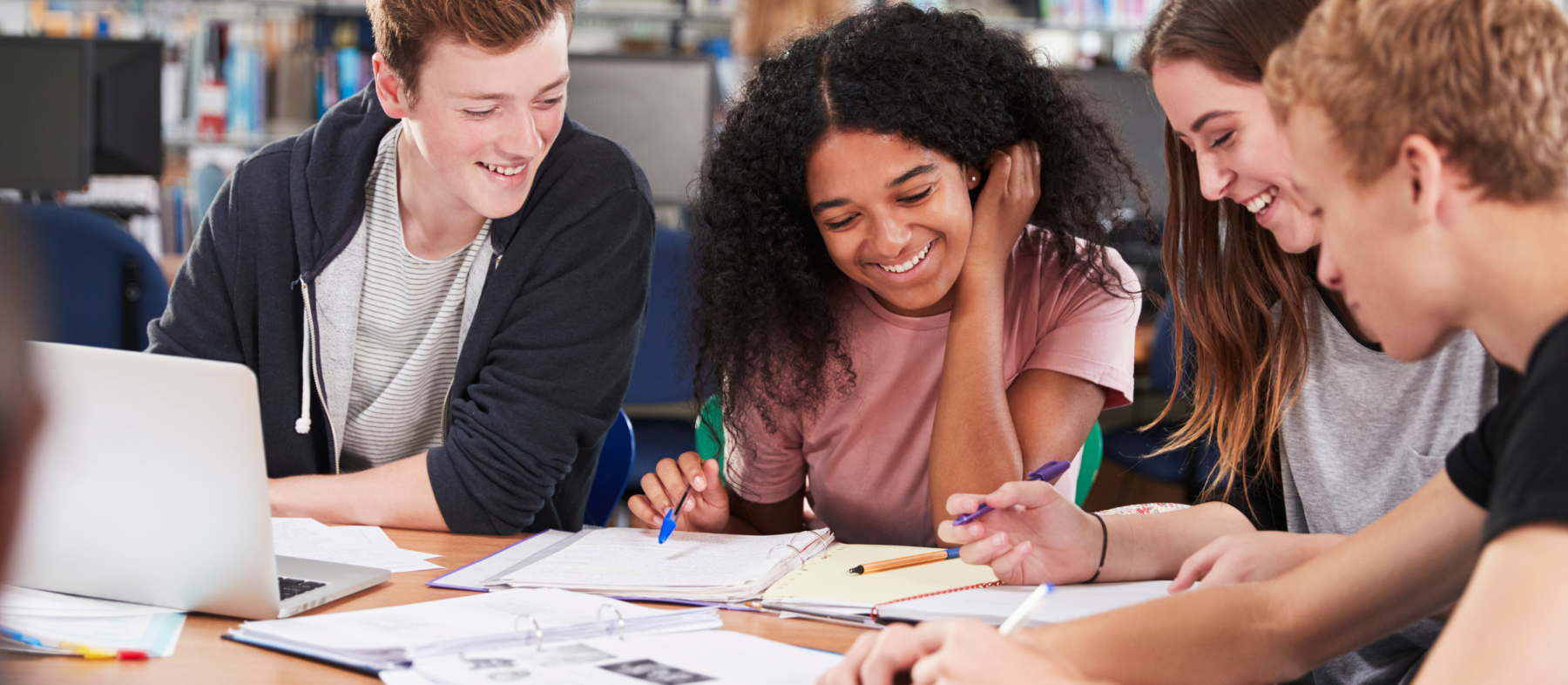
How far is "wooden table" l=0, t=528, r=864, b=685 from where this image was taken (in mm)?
762

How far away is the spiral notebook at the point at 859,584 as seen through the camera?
92 cm

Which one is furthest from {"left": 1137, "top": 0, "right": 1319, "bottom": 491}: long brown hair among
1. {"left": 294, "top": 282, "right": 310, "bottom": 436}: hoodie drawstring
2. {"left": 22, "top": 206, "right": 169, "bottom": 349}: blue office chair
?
{"left": 22, "top": 206, "right": 169, "bottom": 349}: blue office chair

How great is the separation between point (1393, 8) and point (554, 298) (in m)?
0.97

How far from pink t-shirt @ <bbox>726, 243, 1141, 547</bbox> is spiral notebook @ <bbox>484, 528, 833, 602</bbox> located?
229 mm

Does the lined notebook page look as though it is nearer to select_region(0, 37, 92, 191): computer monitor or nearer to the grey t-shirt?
the grey t-shirt

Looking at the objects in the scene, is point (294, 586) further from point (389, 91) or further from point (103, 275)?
point (103, 275)

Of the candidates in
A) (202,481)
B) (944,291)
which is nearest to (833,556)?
(944,291)

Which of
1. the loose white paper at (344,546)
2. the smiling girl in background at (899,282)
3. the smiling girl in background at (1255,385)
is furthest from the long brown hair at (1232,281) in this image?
the loose white paper at (344,546)

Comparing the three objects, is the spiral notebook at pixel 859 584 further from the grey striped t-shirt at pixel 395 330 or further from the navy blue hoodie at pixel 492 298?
the grey striped t-shirt at pixel 395 330

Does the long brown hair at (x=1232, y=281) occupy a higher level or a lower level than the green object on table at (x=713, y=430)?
higher

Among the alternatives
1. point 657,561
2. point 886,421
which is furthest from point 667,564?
point 886,421

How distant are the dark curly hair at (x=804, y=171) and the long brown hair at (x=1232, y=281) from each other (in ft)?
0.51

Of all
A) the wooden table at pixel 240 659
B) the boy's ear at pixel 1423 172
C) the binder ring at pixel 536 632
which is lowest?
the wooden table at pixel 240 659

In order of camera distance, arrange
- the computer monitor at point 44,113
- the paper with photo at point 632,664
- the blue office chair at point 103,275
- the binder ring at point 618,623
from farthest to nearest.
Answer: the computer monitor at point 44,113, the blue office chair at point 103,275, the binder ring at point 618,623, the paper with photo at point 632,664
